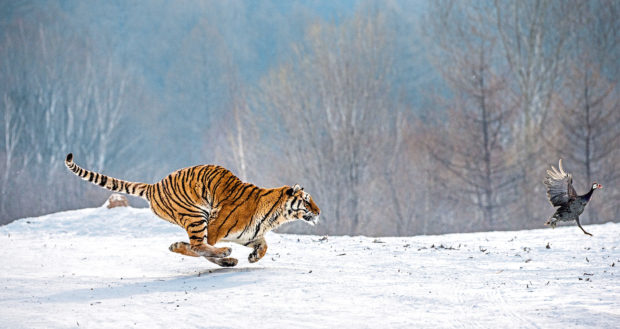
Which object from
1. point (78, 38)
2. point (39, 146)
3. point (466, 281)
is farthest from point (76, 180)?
point (466, 281)

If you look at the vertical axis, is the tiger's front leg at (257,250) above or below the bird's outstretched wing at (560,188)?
below

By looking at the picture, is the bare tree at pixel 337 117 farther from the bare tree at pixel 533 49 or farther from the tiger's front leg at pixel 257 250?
the tiger's front leg at pixel 257 250

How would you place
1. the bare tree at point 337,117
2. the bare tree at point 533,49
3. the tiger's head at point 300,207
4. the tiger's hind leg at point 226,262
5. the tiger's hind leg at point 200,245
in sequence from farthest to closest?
the bare tree at point 533,49, the bare tree at point 337,117, the tiger's hind leg at point 226,262, the tiger's head at point 300,207, the tiger's hind leg at point 200,245

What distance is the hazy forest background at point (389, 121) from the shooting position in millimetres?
24953

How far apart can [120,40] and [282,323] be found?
184 feet

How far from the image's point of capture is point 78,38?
41.1 m

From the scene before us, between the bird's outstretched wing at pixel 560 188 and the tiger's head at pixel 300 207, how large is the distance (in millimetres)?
4927

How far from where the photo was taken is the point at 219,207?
317 inches

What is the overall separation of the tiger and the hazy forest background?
1569cm

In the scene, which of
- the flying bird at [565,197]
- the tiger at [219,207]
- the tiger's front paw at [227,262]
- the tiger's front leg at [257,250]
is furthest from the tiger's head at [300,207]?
the flying bird at [565,197]

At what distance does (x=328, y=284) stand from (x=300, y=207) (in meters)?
1.05

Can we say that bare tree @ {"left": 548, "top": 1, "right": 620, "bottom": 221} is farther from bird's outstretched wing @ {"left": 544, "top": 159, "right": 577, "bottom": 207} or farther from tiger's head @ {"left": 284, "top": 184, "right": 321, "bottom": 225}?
tiger's head @ {"left": 284, "top": 184, "right": 321, "bottom": 225}

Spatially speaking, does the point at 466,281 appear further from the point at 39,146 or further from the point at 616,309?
the point at 39,146

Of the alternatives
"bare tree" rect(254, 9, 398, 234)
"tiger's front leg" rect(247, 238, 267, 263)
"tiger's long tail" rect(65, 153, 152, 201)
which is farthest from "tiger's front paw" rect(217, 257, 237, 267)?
"bare tree" rect(254, 9, 398, 234)
